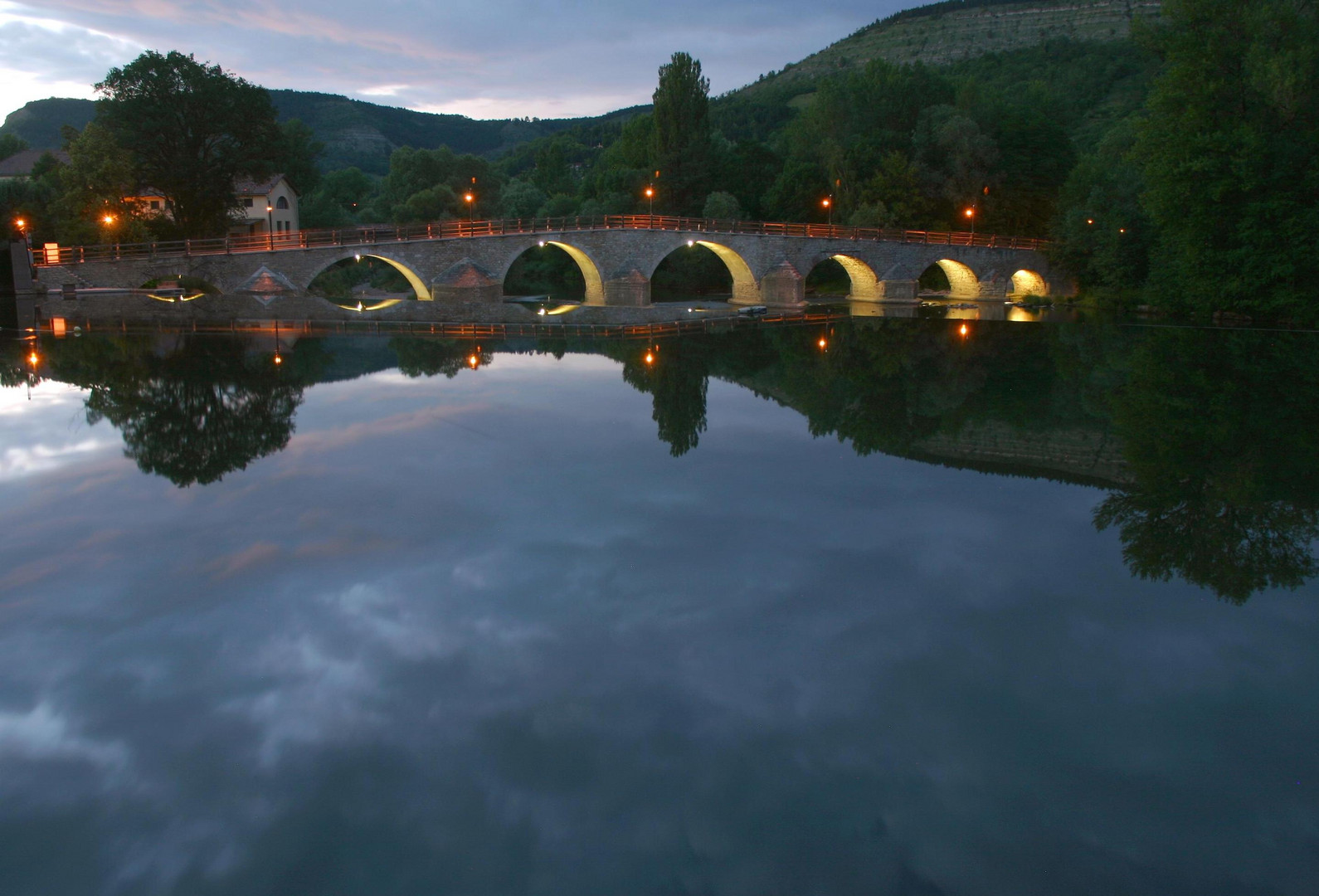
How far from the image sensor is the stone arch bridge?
40469 mm

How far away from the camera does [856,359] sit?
1055 inches

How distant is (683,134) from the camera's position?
6612cm

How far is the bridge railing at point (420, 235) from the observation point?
135 ft

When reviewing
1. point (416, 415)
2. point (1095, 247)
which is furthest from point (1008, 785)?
point (1095, 247)

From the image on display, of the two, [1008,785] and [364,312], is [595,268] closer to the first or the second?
[364,312]

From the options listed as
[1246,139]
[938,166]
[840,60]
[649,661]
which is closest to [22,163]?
[938,166]

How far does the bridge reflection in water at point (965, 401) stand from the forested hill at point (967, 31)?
4342 inches

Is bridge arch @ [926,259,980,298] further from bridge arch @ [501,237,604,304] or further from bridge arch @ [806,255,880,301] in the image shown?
bridge arch @ [501,237,604,304]

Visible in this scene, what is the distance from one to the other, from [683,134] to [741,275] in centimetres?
1950

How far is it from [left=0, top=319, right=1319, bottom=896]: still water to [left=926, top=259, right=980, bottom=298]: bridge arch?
139 feet

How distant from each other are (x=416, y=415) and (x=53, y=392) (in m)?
7.92

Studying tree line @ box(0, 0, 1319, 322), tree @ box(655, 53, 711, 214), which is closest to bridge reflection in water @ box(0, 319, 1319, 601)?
tree line @ box(0, 0, 1319, 322)

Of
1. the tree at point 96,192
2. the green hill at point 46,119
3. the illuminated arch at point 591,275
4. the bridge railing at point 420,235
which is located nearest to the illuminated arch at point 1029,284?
the bridge railing at point 420,235

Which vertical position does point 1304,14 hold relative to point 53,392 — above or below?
above
